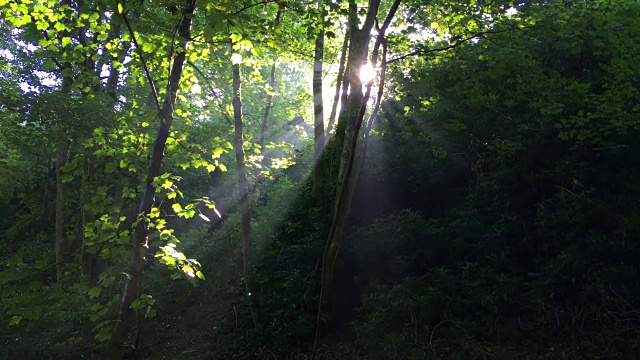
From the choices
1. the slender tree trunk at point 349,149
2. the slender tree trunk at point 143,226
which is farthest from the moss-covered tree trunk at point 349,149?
the slender tree trunk at point 143,226

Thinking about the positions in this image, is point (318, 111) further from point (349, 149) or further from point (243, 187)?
point (349, 149)

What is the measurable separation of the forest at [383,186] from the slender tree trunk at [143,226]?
21mm

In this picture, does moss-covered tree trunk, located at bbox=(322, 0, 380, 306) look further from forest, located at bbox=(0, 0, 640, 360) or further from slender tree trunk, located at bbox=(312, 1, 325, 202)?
slender tree trunk, located at bbox=(312, 1, 325, 202)

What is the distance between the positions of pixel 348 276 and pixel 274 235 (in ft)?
8.38

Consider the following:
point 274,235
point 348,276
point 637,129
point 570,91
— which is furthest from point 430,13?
point 274,235

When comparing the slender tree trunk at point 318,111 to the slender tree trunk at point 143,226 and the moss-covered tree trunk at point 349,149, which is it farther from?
the slender tree trunk at point 143,226

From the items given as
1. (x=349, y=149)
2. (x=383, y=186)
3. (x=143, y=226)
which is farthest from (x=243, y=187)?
(x=143, y=226)

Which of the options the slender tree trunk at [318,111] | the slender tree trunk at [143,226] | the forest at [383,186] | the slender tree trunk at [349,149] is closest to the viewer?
the slender tree trunk at [143,226]

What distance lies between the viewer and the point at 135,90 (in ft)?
36.4

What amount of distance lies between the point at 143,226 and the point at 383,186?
211 inches

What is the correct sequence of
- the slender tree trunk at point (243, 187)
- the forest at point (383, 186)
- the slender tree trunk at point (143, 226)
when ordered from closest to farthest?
the slender tree trunk at point (143, 226)
the forest at point (383, 186)
the slender tree trunk at point (243, 187)

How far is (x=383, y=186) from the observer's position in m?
8.66

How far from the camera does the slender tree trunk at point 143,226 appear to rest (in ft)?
13.2

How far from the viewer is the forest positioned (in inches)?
171
